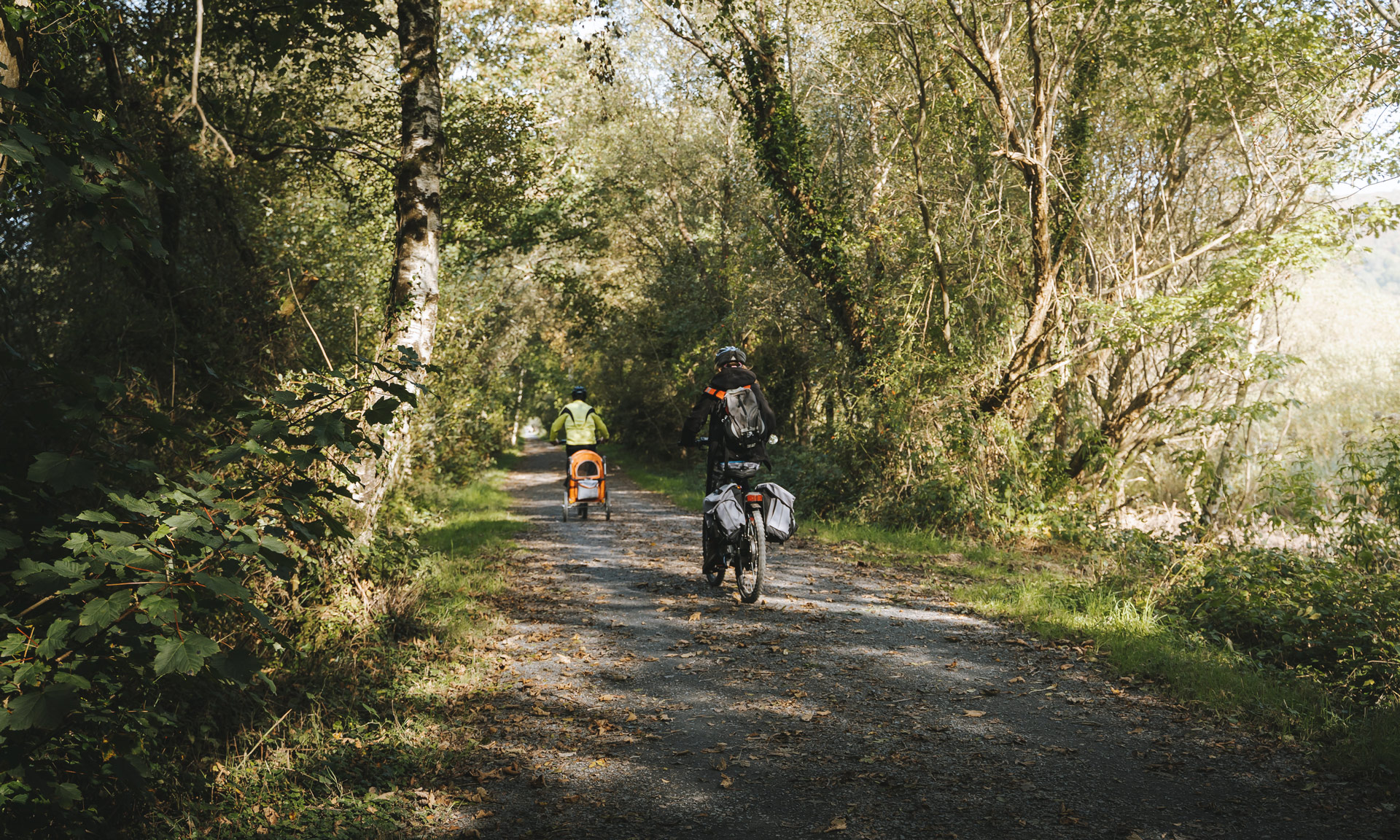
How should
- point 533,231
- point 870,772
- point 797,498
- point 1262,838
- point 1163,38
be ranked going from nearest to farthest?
point 1262,838, point 870,772, point 1163,38, point 797,498, point 533,231

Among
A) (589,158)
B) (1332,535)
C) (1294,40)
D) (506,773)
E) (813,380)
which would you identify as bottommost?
(506,773)

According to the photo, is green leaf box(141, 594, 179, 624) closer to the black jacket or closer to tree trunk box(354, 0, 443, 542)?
tree trunk box(354, 0, 443, 542)

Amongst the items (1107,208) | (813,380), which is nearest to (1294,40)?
(1107,208)

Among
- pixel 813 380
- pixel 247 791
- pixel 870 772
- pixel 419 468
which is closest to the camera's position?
pixel 247 791

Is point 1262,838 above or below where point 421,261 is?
below

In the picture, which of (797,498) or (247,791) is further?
(797,498)

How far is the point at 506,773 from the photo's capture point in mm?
4438

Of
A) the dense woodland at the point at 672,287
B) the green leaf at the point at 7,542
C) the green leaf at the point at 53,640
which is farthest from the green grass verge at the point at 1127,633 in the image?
the green leaf at the point at 7,542

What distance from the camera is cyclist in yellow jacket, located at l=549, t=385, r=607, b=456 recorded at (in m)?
14.7

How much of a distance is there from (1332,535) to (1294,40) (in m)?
7.60

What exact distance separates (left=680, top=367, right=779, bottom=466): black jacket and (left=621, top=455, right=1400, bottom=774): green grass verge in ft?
8.16

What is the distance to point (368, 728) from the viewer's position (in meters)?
4.87

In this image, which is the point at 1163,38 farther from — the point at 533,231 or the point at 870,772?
the point at 533,231

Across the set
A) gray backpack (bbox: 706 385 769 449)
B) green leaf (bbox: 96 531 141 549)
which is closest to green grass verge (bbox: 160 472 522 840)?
green leaf (bbox: 96 531 141 549)
